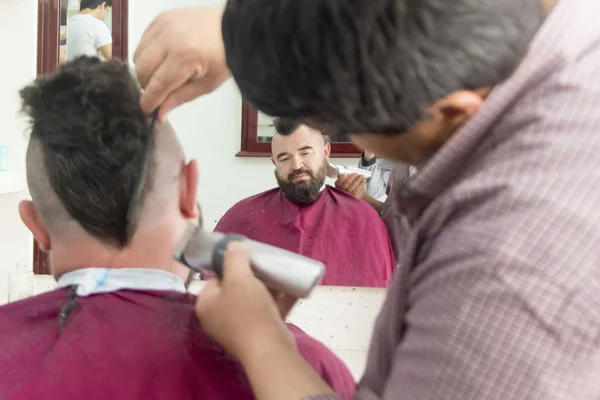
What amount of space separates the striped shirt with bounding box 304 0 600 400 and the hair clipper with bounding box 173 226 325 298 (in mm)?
268

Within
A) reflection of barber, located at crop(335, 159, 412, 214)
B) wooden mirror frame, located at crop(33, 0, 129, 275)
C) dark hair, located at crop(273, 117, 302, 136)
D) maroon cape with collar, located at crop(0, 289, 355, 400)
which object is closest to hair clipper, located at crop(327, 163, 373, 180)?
reflection of barber, located at crop(335, 159, 412, 214)

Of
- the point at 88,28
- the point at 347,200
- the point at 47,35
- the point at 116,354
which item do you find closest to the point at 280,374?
the point at 116,354

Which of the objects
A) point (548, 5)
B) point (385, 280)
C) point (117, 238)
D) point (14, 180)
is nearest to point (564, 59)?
point (548, 5)

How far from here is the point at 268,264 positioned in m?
0.83

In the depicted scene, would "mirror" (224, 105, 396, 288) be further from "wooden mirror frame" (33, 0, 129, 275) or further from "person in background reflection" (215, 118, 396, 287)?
"wooden mirror frame" (33, 0, 129, 275)

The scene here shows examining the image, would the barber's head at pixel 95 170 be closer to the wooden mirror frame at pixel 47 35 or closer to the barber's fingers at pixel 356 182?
the barber's fingers at pixel 356 182

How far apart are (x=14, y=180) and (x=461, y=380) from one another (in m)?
1.60

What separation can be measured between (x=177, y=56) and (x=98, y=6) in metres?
0.99

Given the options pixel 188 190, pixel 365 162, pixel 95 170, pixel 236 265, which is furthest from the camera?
pixel 365 162

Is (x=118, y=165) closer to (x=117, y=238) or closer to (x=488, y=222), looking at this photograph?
(x=117, y=238)

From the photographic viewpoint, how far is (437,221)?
587 millimetres

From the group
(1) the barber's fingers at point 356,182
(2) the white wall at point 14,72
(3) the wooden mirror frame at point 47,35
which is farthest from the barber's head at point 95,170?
(2) the white wall at point 14,72

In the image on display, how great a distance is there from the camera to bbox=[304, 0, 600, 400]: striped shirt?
0.48 metres

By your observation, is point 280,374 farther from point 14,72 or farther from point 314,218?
point 14,72
